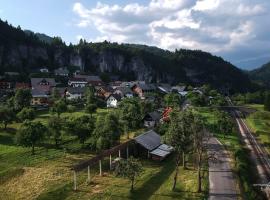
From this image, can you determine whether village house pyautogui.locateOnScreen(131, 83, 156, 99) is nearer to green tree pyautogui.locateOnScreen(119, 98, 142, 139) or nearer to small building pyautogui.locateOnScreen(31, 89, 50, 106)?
small building pyautogui.locateOnScreen(31, 89, 50, 106)

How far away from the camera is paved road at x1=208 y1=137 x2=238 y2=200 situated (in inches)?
1535

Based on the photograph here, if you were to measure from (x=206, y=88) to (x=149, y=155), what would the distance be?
385 feet

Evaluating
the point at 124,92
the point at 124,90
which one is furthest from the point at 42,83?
the point at 124,92

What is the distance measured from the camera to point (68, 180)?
42.9 m

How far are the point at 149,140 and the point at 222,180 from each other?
56.1ft

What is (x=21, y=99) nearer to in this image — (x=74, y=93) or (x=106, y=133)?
(x=74, y=93)

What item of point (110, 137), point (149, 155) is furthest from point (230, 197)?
point (110, 137)

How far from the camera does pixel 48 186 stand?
40.8 metres

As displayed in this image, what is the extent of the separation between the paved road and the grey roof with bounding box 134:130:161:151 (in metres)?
9.09

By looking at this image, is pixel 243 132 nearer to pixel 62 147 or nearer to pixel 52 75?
pixel 62 147

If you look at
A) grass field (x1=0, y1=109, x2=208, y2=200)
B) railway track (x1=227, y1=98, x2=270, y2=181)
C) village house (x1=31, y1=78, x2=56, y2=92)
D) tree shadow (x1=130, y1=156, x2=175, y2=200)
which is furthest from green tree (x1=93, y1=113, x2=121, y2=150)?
village house (x1=31, y1=78, x2=56, y2=92)

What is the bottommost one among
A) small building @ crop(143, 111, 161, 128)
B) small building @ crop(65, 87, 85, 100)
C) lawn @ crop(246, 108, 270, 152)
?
lawn @ crop(246, 108, 270, 152)

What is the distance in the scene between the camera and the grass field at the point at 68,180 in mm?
38781

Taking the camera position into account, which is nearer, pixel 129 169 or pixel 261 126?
pixel 129 169
